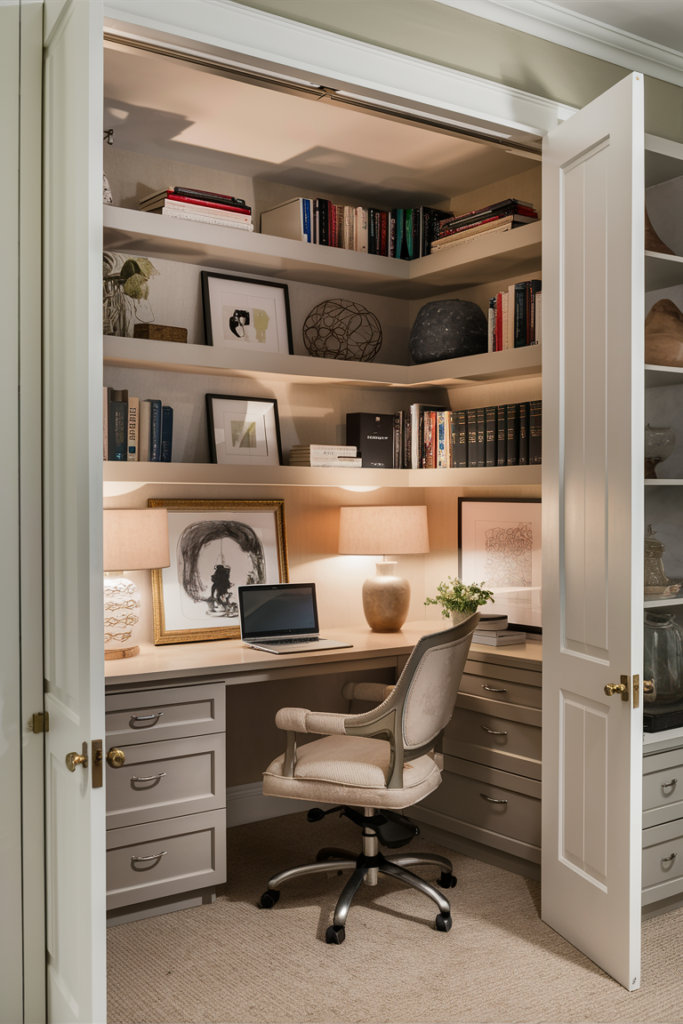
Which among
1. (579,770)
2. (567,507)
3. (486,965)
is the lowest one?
(486,965)

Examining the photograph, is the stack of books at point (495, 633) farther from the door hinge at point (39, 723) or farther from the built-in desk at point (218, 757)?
the door hinge at point (39, 723)

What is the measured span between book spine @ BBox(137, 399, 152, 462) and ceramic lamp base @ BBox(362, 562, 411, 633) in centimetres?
116

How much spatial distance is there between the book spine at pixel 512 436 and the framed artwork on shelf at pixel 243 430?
0.98m

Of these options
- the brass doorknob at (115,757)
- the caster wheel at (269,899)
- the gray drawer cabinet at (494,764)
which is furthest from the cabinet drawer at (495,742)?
the brass doorknob at (115,757)

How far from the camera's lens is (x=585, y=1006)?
226 cm

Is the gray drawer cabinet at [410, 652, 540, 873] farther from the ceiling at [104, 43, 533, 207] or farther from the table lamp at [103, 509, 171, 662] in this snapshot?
the ceiling at [104, 43, 533, 207]

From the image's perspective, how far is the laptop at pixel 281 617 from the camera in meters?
3.36

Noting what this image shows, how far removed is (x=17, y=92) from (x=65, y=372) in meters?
0.71

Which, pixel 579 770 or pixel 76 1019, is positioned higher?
pixel 579 770

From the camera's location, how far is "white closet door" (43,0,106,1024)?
1.63 metres

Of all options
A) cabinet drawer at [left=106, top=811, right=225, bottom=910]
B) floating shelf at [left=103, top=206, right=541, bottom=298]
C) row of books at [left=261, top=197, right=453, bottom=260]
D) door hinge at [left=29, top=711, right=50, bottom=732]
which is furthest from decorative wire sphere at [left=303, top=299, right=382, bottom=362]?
door hinge at [left=29, top=711, right=50, bottom=732]

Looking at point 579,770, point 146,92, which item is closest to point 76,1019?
point 579,770

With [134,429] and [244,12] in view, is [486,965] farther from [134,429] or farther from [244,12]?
[244,12]

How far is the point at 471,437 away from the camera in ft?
11.5
